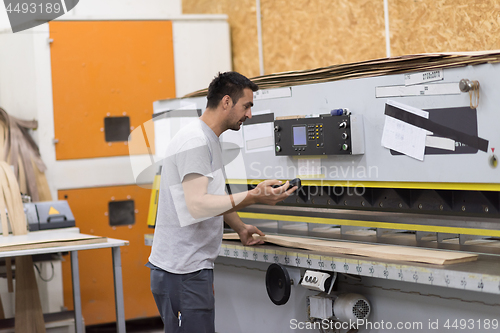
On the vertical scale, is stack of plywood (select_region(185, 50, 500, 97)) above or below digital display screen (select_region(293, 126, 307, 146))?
above

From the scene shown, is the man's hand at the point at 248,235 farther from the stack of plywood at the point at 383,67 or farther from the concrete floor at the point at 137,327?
the concrete floor at the point at 137,327

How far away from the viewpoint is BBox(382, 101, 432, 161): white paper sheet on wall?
1936mm

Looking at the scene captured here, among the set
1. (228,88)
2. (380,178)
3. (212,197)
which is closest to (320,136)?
(380,178)

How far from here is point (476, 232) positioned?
1.83 metres

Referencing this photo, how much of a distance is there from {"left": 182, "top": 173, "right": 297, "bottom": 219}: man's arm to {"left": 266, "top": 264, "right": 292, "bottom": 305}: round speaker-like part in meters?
0.42

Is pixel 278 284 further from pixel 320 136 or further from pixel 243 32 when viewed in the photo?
pixel 243 32

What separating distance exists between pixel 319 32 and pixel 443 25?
Result: 2.99 feet

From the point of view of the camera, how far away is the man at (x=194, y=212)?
186 cm

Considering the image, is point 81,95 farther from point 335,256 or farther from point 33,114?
point 335,256

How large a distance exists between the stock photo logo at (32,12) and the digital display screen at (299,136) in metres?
2.30

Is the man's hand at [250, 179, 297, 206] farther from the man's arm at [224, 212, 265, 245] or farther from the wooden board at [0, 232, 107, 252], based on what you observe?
the wooden board at [0, 232, 107, 252]

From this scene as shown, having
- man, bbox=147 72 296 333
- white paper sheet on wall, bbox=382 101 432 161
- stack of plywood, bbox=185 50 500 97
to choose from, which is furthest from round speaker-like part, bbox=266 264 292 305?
stack of plywood, bbox=185 50 500 97

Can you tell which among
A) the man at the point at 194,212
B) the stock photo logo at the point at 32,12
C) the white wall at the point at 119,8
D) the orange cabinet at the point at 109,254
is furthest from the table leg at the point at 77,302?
the white wall at the point at 119,8

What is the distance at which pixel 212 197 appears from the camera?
71.8 inches
